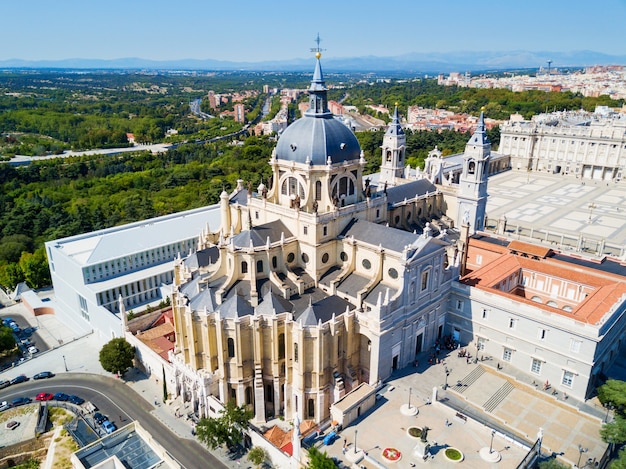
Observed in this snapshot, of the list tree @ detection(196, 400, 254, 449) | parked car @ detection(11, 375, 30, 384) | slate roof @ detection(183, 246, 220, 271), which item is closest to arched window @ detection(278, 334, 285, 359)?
tree @ detection(196, 400, 254, 449)

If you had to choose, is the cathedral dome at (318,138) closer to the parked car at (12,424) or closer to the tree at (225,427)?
the tree at (225,427)

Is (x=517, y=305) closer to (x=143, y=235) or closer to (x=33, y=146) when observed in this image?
(x=143, y=235)

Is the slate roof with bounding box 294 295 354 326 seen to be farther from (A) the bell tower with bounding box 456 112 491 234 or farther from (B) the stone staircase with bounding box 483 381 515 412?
(A) the bell tower with bounding box 456 112 491 234

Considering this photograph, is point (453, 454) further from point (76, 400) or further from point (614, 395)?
point (76, 400)

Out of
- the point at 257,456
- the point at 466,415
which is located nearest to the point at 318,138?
the point at 466,415

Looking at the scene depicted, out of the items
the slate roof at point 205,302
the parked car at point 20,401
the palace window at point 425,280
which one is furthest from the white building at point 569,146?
the parked car at point 20,401

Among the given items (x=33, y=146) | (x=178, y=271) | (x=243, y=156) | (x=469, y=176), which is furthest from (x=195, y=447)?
Answer: (x=33, y=146)

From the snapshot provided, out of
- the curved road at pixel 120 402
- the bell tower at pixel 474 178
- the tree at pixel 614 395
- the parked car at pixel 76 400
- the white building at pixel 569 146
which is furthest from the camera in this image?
the white building at pixel 569 146
